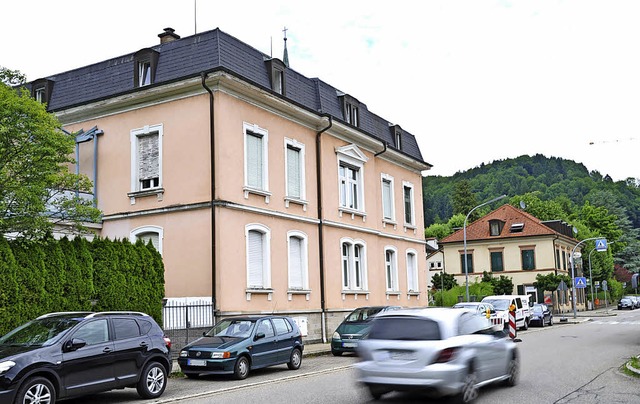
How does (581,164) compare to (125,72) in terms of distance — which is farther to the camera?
(581,164)

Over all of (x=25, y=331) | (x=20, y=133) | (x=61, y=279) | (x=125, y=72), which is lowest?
(x=25, y=331)

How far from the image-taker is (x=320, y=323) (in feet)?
87.9

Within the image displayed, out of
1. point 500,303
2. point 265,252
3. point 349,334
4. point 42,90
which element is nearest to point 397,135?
point 500,303

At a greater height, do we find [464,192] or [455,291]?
[464,192]

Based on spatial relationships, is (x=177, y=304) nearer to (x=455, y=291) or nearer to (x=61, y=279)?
(x=61, y=279)

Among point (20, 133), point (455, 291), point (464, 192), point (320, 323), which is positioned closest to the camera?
point (20, 133)

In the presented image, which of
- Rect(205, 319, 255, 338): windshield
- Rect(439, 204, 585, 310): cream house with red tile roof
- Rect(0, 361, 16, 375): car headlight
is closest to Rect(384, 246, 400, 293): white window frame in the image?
Rect(205, 319, 255, 338): windshield

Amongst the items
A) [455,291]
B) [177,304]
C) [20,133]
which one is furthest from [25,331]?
[455,291]

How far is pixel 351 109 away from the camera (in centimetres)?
3109

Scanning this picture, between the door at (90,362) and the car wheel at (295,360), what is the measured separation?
6.42 meters

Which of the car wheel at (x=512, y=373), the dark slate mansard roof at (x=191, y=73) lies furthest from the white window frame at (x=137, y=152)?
the car wheel at (x=512, y=373)

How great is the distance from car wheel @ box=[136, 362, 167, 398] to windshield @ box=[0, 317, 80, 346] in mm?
1694

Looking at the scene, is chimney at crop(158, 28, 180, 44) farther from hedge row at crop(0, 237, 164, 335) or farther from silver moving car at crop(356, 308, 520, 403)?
silver moving car at crop(356, 308, 520, 403)

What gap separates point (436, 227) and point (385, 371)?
102078 millimetres
